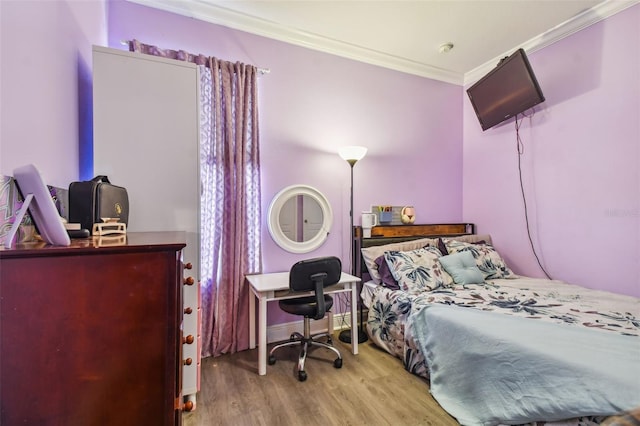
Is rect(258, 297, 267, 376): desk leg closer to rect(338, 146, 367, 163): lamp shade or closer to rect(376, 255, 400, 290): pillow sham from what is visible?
rect(376, 255, 400, 290): pillow sham

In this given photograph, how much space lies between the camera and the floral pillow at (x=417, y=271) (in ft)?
7.90

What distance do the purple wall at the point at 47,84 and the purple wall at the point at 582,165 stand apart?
3620 millimetres

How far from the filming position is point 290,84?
2.69 m

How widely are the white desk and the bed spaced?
0.96ft

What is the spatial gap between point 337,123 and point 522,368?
7.86 feet

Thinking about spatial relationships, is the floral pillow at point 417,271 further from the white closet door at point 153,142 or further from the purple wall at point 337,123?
the white closet door at point 153,142

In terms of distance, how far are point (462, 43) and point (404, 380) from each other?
10.2ft

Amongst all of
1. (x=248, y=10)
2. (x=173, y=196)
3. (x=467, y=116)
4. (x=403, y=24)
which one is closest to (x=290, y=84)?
(x=248, y=10)

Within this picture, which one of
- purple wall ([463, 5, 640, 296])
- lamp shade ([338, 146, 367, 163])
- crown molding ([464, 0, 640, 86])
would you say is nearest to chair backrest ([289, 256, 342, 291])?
lamp shade ([338, 146, 367, 163])

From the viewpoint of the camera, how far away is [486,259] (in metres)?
2.80

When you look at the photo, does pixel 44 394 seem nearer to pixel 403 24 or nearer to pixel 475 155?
pixel 403 24

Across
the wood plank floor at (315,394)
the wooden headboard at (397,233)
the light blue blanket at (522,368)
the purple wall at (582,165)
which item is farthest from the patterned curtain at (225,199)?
the purple wall at (582,165)

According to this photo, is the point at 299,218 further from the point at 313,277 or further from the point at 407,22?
the point at 407,22

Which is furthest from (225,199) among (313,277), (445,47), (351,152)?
(445,47)
